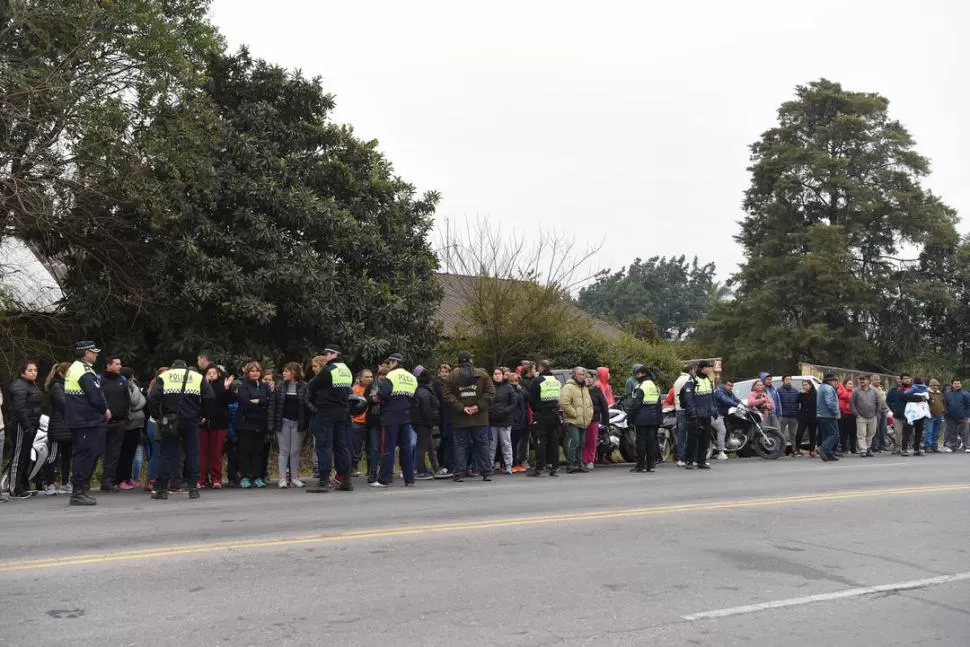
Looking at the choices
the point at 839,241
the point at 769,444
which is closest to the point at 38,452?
the point at 769,444

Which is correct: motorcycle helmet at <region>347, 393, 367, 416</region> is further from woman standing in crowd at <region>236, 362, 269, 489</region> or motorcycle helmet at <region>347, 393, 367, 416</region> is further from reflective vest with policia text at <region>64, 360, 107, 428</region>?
reflective vest with policia text at <region>64, 360, 107, 428</region>

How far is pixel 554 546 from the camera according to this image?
27.0 ft

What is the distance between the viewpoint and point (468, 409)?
555 inches

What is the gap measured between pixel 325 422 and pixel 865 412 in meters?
13.2

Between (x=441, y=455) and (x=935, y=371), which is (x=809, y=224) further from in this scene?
(x=441, y=455)

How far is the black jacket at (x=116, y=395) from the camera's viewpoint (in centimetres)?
1231

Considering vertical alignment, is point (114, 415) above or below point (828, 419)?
above

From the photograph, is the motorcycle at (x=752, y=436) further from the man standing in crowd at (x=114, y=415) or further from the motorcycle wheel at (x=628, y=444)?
the man standing in crowd at (x=114, y=415)

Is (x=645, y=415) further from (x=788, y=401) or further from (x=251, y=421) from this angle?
(x=251, y=421)

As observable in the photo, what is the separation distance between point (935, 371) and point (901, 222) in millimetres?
7518

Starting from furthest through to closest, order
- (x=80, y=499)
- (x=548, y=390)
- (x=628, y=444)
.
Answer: (x=628, y=444) < (x=548, y=390) < (x=80, y=499)

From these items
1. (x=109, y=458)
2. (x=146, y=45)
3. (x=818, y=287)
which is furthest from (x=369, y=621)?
(x=818, y=287)

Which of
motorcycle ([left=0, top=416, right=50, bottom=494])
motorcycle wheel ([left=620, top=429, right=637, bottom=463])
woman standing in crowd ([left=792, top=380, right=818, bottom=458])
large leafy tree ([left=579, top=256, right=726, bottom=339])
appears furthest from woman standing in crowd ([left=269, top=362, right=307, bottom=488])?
large leafy tree ([left=579, top=256, right=726, bottom=339])

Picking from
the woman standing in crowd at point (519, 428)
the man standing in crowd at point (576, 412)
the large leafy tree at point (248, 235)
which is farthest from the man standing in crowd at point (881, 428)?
the large leafy tree at point (248, 235)
